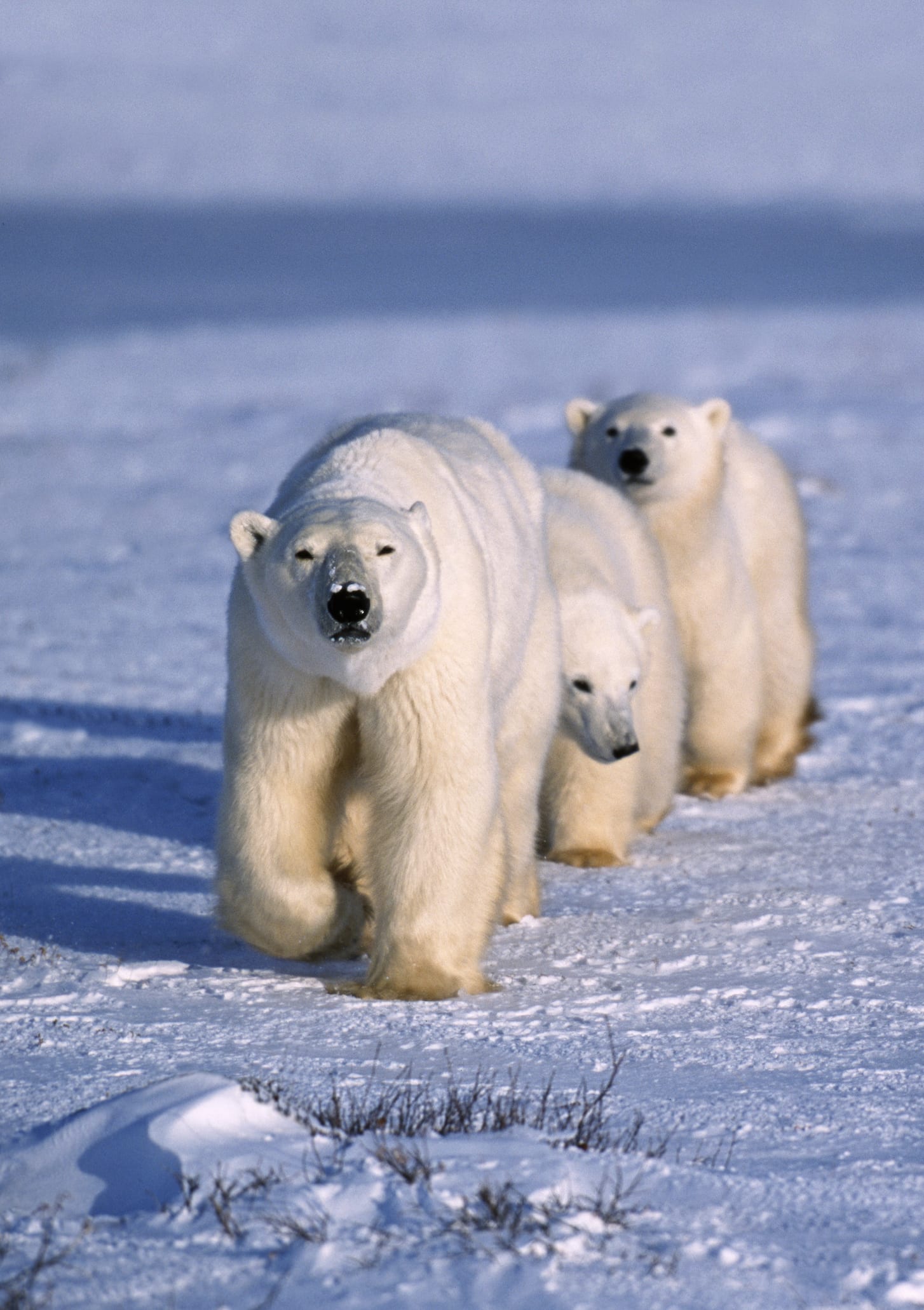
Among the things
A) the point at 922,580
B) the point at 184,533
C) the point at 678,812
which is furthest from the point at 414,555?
the point at 184,533

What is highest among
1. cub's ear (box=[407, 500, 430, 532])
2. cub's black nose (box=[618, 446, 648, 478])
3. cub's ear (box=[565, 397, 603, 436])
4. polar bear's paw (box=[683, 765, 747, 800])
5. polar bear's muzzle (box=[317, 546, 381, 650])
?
cub's ear (box=[565, 397, 603, 436])

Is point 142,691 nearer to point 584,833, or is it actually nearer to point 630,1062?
point 584,833

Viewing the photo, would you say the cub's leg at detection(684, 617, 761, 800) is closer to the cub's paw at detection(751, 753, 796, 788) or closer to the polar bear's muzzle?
the cub's paw at detection(751, 753, 796, 788)

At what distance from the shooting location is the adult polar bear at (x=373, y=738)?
3254 mm

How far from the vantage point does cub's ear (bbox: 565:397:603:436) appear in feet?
20.4

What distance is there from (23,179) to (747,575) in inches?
1486

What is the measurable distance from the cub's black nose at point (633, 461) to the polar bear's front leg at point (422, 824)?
2665 mm

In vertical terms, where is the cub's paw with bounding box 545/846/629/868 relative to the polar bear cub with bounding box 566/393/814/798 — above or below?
below

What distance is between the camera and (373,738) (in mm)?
3422

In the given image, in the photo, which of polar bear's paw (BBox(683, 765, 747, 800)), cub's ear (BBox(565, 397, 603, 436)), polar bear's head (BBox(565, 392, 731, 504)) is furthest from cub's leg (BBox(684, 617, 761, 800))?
cub's ear (BBox(565, 397, 603, 436))

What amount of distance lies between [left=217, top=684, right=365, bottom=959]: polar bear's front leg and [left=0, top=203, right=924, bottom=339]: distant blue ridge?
743 inches

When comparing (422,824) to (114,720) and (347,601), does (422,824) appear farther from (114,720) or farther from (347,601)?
(114,720)

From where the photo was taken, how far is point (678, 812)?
231 inches

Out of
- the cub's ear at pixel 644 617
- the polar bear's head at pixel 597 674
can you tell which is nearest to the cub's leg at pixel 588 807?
the polar bear's head at pixel 597 674
